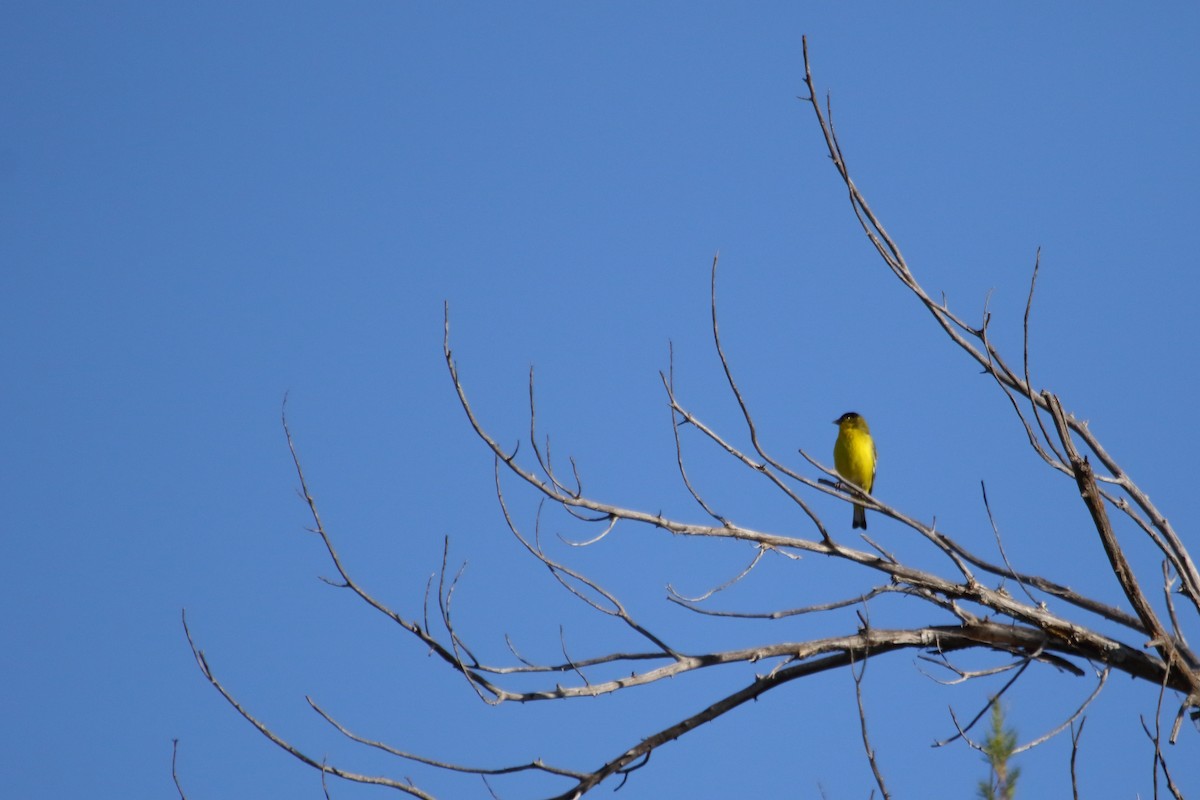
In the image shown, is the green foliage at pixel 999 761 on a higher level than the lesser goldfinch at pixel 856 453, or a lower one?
lower

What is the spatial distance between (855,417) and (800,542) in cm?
839

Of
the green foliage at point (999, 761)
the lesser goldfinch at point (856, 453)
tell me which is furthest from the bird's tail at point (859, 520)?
the green foliage at point (999, 761)

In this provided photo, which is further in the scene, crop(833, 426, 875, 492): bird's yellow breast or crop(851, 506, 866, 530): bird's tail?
crop(851, 506, 866, 530): bird's tail

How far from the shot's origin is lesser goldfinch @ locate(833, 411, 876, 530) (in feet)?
40.9

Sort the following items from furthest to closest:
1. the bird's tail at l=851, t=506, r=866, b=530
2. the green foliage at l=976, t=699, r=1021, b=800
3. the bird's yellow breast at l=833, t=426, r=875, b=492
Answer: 1. the bird's tail at l=851, t=506, r=866, b=530
2. the bird's yellow breast at l=833, t=426, r=875, b=492
3. the green foliage at l=976, t=699, r=1021, b=800

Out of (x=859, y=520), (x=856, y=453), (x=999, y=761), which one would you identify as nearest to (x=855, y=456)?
(x=856, y=453)

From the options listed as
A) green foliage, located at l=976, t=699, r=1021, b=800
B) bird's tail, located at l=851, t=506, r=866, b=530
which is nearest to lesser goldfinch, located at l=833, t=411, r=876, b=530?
bird's tail, located at l=851, t=506, r=866, b=530

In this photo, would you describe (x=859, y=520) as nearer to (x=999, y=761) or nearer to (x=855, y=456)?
(x=855, y=456)

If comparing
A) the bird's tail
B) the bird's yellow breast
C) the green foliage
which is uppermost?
the bird's yellow breast

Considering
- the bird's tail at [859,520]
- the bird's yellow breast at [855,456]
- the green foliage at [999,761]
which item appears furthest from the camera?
the bird's tail at [859,520]

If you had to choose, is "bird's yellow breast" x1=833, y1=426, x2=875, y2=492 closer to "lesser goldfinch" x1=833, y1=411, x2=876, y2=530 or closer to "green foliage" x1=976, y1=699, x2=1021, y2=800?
"lesser goldfinch" x1=833, y1=411, x2=876, y2=530

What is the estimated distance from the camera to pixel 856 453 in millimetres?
12531

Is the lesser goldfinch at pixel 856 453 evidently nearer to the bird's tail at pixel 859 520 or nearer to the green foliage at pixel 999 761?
the bird's tail at pixel 859 520

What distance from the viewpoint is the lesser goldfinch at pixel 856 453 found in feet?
40.9
